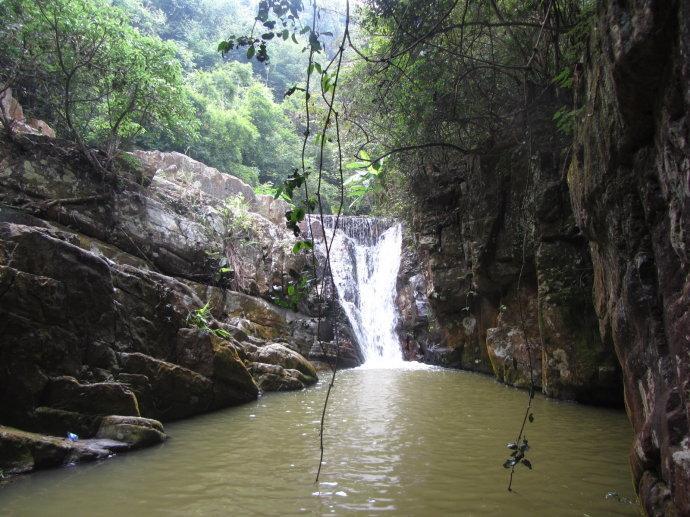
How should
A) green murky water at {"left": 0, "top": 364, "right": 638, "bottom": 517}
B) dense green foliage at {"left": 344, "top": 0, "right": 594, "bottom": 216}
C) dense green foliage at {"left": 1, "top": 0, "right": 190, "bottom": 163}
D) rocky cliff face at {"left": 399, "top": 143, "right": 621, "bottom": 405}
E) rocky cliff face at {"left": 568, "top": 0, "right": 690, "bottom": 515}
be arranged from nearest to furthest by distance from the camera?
rocky cliff face at {"left": 568, "top": 0, "right": 690, "bottom": 515}
green murky water at {"left": 0, "top": 364, "right": 638, "bottom": 517}
dense green foliage at {"left": 344, "top": 0, "right": 594, "bottom": 216}
rocky cliff face at {"left": 399, "top": 143, "right": 621, "bottom": 405}
dense green foliage at {"left": 1, "top": 0, "right": 190, "bottom": 163}

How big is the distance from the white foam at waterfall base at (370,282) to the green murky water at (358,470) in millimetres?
7987

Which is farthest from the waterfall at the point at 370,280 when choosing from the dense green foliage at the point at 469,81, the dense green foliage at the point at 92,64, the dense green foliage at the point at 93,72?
the dense green foliage at the point at 469,81

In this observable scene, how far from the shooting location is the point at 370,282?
16812 millimetres

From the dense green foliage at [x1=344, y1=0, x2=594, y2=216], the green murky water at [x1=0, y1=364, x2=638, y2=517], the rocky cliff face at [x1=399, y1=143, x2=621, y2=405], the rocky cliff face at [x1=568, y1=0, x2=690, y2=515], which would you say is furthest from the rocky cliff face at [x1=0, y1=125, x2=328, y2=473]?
Result: the rocky cliff face at [x1=568, y1=0, x2=690, y2=515]

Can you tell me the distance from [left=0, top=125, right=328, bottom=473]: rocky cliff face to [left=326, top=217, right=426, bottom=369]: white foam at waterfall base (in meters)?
2.39

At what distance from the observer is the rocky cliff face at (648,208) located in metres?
2.44

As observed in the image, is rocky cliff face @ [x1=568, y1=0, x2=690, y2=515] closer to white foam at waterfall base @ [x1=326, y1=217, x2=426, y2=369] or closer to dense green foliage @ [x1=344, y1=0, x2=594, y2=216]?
→ dense green foliage @ [x1=344, y1=0, x2=594, y2=216]

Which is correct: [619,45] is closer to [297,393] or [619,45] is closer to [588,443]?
[588,443]

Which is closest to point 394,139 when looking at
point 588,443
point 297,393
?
point 297,393

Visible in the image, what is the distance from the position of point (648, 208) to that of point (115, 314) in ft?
20.4

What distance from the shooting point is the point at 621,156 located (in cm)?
319

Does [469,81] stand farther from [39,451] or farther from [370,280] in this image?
[370,280]

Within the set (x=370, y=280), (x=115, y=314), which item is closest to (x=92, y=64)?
(x=115, y=314)

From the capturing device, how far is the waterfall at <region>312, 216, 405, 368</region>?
15250 millimetres
